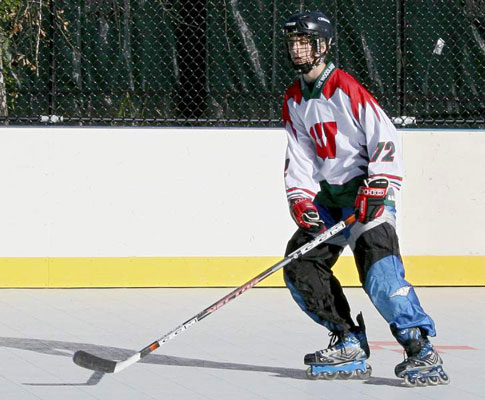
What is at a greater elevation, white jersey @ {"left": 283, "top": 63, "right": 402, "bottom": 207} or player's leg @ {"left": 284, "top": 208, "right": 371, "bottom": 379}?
white jersey @ {"left": 283, "top": 63, "right": 402, "bottom": 207}

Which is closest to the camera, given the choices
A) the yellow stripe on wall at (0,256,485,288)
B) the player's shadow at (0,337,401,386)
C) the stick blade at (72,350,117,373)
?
the stick blade at (72,350,117,373)

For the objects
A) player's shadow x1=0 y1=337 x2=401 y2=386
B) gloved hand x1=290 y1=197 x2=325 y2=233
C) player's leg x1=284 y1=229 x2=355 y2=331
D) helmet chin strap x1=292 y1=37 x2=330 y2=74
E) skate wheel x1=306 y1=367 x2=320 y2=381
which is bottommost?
player's shadow x1=0 y1=337 x2=401 y2=386

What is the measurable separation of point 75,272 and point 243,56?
1901 millimetres

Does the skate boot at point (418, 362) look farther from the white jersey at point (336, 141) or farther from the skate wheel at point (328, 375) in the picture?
the white jersey at point (336, 141)

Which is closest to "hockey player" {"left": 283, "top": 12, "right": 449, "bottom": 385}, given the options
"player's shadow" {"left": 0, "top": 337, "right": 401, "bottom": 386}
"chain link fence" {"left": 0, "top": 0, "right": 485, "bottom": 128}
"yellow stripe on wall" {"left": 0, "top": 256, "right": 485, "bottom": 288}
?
"player's shadow" {"left": 0, "top": 337, "right": 401, "bottom": 386}

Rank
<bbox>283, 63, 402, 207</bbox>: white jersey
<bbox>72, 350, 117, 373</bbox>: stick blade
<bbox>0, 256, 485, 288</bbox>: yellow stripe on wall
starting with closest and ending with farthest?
<bbox>72, 350, 117, 373</bbox>: stick blade < <bbox>283, 63, 402, 207</bbox>: white jersey < <bbox>0, 256, 485, 288</bbox>: yellow stripe on wall

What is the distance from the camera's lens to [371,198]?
17.6 feet

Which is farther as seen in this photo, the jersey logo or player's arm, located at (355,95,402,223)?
the jersey logo

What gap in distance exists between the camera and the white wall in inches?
333

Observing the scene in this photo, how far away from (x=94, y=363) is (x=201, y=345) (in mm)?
1235

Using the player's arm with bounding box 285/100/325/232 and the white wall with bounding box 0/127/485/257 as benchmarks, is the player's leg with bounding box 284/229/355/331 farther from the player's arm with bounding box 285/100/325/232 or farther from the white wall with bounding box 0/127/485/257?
the white wall with bounding box 0/127/485/257

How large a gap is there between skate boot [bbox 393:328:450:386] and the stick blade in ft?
3.97

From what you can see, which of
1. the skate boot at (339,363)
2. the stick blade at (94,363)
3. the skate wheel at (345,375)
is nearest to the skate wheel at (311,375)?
the skate boot at (339,363)

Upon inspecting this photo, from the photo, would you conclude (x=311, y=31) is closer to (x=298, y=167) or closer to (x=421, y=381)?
(x=298, y=167)
